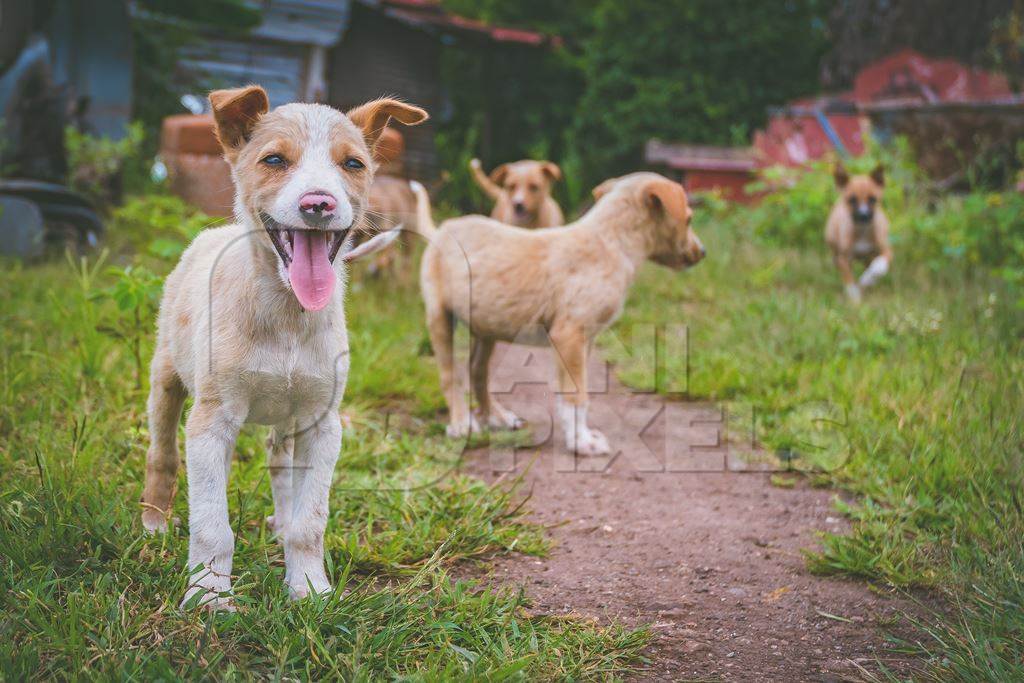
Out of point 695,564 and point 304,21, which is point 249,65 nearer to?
point 304,21

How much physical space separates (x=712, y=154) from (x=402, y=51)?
17.7 ft

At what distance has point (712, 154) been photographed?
545 inches

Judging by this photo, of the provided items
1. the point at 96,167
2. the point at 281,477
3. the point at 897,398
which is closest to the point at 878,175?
the point at 897,398

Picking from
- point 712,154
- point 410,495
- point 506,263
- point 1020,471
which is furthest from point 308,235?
point 712,154

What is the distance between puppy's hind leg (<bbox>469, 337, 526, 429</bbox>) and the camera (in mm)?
4922

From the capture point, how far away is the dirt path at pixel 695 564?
8.82 ft

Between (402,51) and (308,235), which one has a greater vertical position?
(402,51)

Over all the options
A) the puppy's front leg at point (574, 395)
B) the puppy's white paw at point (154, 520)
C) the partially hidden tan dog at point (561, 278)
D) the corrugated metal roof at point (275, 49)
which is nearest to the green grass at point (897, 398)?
the puppy's front leg at point (574, 395)

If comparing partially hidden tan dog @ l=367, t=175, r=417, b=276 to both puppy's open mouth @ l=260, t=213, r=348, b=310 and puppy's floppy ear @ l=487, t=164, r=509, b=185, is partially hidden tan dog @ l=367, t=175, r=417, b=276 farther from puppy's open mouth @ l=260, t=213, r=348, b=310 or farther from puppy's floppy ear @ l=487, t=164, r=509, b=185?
puppy's open mouth @ l=260, t=213, r=348, b=310

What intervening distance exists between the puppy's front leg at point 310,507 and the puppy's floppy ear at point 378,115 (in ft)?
2.91

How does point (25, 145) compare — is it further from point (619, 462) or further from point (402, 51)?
point (402, 51)

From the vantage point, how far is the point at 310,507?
2.62 metres

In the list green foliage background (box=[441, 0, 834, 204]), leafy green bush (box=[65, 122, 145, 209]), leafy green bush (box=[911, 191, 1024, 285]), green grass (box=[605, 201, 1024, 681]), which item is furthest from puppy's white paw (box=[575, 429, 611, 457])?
green foliage background (box=[441, 0, 834, 204])

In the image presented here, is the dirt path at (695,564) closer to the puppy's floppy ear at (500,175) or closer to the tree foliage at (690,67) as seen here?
the puppy's floppy ear at (500,175)
